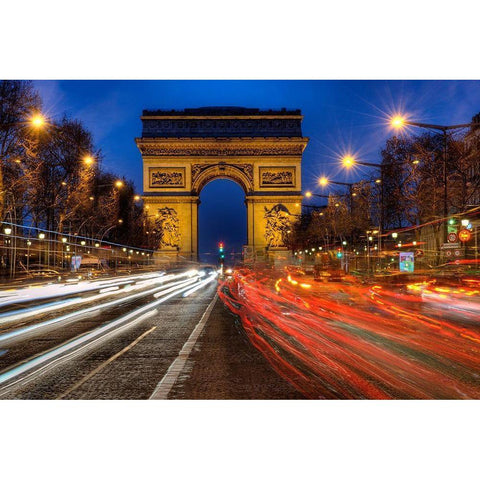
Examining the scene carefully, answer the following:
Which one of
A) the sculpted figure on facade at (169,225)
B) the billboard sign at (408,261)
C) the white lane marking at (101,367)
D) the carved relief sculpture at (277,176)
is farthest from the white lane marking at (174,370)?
the carved relief sculpture at (277,176)

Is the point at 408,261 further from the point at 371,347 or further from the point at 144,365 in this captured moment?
the point at 144,365

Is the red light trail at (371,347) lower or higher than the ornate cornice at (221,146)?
lower

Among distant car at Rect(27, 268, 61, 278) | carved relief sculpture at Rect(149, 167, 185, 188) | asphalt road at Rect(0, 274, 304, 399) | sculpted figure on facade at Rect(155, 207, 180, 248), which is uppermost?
carved relief sculpture at Rect(149, 167, 185, 188)

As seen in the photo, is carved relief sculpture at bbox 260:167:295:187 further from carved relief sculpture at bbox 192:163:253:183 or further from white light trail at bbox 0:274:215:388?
white light trail at bbox 0:274:215:388

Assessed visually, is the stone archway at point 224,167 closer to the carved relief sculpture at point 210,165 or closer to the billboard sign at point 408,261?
the carved relief sculpture at point 210,165

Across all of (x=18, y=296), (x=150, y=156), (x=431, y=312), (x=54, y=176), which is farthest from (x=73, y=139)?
(x=431, y=312)

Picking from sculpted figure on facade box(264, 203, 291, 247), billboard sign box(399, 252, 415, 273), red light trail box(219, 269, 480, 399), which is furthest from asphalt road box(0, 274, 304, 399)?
sculpted figure on facade box(264, 203, 291, 247)

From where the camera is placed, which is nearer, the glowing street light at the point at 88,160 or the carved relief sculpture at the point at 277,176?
the glowing street light at the point at 88,160

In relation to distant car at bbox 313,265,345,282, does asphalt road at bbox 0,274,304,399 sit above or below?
below
